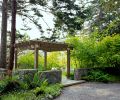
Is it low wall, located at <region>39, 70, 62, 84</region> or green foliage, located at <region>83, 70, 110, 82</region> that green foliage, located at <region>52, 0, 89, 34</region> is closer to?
green foliage, located at <region>83, 70, 110, 82</region>

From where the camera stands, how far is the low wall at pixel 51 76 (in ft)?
39.9

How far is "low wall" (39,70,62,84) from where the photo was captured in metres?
12.2

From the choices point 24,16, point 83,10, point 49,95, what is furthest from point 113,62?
point 49,95

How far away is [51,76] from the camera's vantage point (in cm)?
1272

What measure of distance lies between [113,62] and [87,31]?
27.4 ft

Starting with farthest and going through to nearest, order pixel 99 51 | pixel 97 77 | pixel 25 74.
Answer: pixel 99 51 < pixel 97 77 < pixel 25 74

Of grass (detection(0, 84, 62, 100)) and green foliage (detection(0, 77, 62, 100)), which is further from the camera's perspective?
green foliage (detection(0, 77, 62, 100))

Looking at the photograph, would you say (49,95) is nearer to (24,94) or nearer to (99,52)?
(24,94)

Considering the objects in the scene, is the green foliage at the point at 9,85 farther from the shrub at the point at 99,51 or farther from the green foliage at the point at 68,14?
the shrub at the point at 99,51

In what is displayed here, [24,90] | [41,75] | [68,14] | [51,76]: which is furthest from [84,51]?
[24,90]

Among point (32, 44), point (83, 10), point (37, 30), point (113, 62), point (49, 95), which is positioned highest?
point (83, 10)

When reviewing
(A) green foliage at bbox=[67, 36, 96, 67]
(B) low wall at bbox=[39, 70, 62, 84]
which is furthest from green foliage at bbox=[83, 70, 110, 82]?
(B) low wall at bbox=[39, 70, 62, 84]

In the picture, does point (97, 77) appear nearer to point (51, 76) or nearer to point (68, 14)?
point (51, 76)

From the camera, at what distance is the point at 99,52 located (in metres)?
17.3
